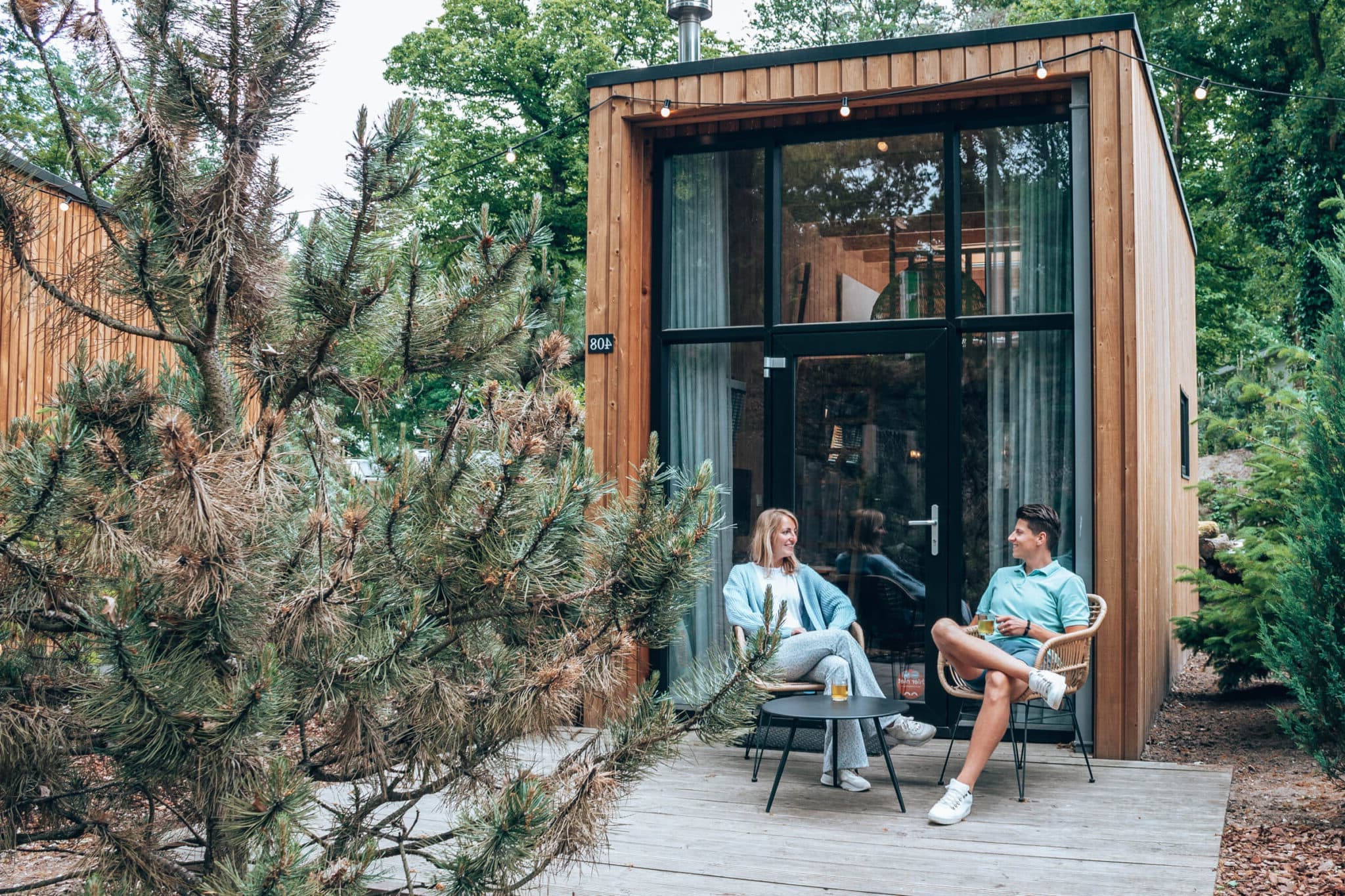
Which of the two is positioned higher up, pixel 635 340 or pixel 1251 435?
pixel 635 340

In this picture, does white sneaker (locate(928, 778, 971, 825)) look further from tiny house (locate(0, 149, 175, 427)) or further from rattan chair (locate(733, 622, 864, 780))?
tiny house (locate(0, 149, 175, 427))

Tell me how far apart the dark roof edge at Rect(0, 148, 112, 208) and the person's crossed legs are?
3.30 metres

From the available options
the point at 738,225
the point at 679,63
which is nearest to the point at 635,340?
the point at 738,225

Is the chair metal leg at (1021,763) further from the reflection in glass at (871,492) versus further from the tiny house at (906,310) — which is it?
the reflection in glass at (871,492)

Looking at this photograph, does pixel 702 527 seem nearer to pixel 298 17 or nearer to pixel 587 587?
pixel 587 587

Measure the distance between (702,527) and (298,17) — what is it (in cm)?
141

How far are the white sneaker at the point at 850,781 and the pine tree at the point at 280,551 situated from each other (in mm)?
2178

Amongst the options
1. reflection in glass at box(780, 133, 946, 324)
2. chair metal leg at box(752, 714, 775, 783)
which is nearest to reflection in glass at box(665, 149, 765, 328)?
reflection in glass at box(780, 133, 946, 324)

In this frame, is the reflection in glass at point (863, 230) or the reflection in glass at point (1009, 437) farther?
the reflection in glass at point (863, 230)

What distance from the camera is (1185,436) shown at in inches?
343

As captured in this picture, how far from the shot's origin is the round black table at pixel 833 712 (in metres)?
4.22

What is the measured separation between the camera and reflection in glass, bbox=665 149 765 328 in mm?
6047

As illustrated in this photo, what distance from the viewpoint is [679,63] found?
609 centimetres

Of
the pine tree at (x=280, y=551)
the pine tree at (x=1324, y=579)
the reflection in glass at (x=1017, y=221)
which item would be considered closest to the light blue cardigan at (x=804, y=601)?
the reflection in glass at (x=1017, y=221)
